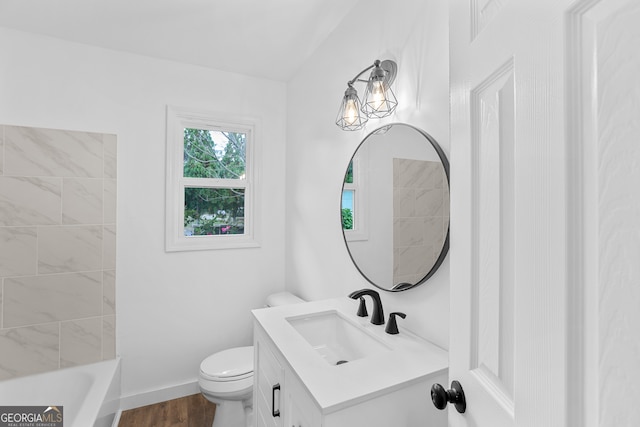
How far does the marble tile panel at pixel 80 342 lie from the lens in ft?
6.64

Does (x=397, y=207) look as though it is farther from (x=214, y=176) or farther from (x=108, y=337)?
(x=108, y=337)

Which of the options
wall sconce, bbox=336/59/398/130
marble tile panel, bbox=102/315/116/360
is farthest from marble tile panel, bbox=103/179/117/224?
wall sconce, bbox=336/59/398/130

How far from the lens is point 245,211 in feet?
8.57

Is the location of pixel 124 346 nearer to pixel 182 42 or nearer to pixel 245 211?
pixel 245 211

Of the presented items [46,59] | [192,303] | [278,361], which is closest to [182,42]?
[46,59]

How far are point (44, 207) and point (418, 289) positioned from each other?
2.27 meters

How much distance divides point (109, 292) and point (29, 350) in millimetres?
520

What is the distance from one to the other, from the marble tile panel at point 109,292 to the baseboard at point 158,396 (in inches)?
24.4

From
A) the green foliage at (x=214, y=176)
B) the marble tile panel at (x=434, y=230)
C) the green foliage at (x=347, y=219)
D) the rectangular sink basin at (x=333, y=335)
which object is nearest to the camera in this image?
the marble tile panel at (x=434, y=230)

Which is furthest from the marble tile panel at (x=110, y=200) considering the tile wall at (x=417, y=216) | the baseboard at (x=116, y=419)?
the tile wall at (x=417, y=216)

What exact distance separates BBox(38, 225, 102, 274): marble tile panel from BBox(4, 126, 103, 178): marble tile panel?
36 cm

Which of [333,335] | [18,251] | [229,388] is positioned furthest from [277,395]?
[18,251]

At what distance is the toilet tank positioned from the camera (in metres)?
2.28

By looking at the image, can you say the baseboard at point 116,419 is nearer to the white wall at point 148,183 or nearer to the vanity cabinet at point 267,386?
the white wall at point 148,183
